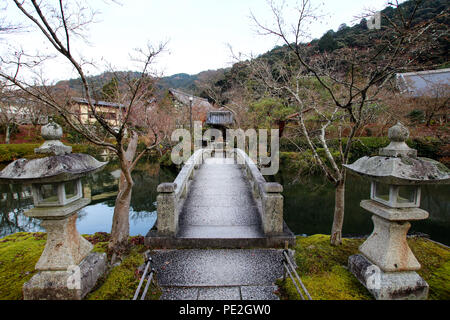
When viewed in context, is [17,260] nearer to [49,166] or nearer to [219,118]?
[49,166]

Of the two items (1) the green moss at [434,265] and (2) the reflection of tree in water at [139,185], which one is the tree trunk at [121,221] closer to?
(1) the green moss at [434,265]

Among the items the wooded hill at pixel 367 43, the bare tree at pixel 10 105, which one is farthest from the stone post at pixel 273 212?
the bare tree at pixel 10 105

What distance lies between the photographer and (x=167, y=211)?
4.70 metres

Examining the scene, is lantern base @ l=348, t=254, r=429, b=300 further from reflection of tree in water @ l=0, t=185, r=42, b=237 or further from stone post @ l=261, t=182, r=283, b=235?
reflection of tree in water @ l=0, t=185, r=42, b=237

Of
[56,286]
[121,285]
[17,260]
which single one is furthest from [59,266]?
[17,260]

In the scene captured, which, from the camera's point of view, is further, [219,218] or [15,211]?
[15,211]

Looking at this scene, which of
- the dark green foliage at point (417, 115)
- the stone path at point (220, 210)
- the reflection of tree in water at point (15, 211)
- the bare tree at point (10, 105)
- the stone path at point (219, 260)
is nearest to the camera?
the stone path at point (219, 260)

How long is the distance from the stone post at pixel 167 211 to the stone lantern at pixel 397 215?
3473mm

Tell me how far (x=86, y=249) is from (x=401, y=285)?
450cm

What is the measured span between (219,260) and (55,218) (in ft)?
8.89

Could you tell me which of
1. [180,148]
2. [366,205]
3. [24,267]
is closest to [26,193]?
[180,148]

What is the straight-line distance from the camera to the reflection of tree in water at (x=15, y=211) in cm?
945
